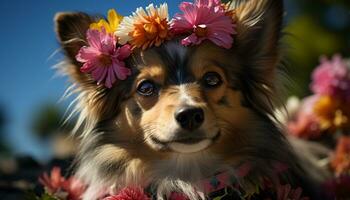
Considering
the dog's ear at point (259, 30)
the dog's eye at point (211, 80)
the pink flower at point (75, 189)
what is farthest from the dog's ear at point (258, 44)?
the pink flower at point (75, 189)

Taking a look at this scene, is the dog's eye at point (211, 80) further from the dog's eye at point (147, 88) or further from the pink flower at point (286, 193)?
the pink flower at point (286, 193)

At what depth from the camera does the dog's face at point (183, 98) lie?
342 centimetres

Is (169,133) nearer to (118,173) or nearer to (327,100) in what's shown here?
(118,173)

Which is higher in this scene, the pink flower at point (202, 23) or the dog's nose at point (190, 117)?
the pink flower at point (202, 23)

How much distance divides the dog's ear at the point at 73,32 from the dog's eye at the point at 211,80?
781mm

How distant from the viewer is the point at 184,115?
3.31 meters

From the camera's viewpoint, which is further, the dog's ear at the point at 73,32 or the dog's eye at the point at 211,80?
the dog's ear at the point at 73,32

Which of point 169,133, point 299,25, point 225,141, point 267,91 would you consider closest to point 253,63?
point 267,91

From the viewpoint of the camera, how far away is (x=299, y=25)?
9.93 metres

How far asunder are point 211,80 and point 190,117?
1.40 feet

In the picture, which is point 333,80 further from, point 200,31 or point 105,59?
point 105,59

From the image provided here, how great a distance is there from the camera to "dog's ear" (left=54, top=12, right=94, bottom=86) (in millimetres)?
3842

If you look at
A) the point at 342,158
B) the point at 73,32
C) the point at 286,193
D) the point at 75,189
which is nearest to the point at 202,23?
the point at 73,32

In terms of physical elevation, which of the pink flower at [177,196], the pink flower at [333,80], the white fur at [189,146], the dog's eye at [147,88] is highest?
the dog's eye at [147,88]
